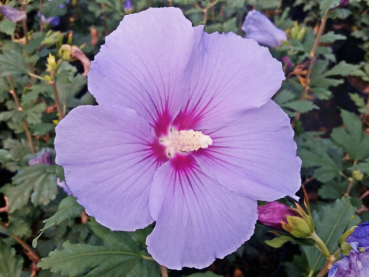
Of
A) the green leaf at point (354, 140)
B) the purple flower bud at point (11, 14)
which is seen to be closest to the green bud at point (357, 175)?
the green leaf at point (354, 140)

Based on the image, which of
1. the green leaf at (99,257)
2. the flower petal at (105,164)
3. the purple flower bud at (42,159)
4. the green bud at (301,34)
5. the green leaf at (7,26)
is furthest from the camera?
the green bud at (301,34)

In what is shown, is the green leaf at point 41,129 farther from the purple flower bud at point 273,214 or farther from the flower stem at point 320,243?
the flower stem at point 320,243

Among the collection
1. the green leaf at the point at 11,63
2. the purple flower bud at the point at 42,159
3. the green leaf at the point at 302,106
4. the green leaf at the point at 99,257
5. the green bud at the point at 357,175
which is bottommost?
the purple flower bud at the point at 42,159

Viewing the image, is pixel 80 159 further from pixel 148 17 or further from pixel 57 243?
pixel 57 243

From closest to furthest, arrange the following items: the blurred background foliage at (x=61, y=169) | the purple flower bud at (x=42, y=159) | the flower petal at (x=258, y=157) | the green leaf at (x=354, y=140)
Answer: the flower petal at (x=258, y=157) → the blurred background foliage at (x=61, y=169) → the purple flower bud at (x=42, y=159) → the green leaf at (x=354, y=140)

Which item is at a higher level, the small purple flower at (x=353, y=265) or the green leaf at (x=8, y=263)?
the small purple flower at (x=353, y=265)

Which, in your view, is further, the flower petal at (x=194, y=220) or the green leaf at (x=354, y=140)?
the green leaf at (x=354, y=140)
